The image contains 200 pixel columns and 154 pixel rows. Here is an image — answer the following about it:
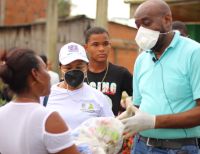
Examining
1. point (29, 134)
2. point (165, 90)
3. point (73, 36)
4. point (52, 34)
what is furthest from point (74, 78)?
point (73, 36)

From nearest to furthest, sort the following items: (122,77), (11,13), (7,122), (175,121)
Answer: (7,122) → (175,121) → (122,77) → (11,13)

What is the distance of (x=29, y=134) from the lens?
8.07 feet

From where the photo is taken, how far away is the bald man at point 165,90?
3.05 m

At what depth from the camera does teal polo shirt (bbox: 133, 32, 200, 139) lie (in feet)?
10.1

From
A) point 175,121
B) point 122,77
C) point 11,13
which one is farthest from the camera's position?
point 11,13

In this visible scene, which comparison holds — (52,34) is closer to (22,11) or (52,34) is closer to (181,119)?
(181,119)

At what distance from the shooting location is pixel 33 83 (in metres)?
2.57

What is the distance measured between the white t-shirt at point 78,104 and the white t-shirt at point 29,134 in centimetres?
105

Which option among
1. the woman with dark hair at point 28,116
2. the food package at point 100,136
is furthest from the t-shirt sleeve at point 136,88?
the woman with dark hair at point 28,116

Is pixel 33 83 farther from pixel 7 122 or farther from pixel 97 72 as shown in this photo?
pixel 97 72

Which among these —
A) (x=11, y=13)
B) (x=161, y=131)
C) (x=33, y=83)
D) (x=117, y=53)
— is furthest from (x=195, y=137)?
(x=11, y=13)

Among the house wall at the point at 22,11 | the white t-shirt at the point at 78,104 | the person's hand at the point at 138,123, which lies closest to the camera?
the person's hand at the point at 138,123

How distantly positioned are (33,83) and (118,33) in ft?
43.2

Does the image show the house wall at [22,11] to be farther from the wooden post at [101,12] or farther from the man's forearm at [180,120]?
the man's forearm at [180,120]
